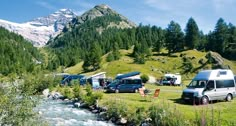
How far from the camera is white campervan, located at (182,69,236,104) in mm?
31750

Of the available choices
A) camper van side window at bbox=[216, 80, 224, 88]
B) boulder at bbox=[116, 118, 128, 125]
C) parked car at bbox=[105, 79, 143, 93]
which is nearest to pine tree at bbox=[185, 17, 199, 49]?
parked car at bbox=[105, 79, 143, 93]

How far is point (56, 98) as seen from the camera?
192 ft

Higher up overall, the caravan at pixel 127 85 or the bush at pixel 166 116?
the caravan at pixel 127 85

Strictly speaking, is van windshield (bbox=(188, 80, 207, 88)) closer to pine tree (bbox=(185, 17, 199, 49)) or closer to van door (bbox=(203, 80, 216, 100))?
van door (bbox=(203, 80, 216, 100))

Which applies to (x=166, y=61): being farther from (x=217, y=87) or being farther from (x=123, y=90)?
(x=217, y=87)

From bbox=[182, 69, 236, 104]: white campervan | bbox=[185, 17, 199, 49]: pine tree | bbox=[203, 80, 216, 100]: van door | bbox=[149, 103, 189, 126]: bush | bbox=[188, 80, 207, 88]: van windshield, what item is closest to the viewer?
bbox=[149, 103, 189, 126]: bush

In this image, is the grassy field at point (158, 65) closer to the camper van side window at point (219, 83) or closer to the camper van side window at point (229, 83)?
the camper van side window at point (229, 83)

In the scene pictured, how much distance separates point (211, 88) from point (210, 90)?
24cm

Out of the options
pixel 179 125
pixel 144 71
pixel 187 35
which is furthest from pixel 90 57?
pixel 179 125

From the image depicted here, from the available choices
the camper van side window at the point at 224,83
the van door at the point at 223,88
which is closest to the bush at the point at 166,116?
the van door at the point at 223,88

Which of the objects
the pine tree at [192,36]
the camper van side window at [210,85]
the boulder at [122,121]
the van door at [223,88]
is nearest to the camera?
the boulder at [122,121]

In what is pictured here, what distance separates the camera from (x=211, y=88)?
32344 millimetres

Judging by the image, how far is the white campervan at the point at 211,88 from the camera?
31750mm

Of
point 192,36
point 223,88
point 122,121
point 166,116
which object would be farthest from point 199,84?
point 192,36
